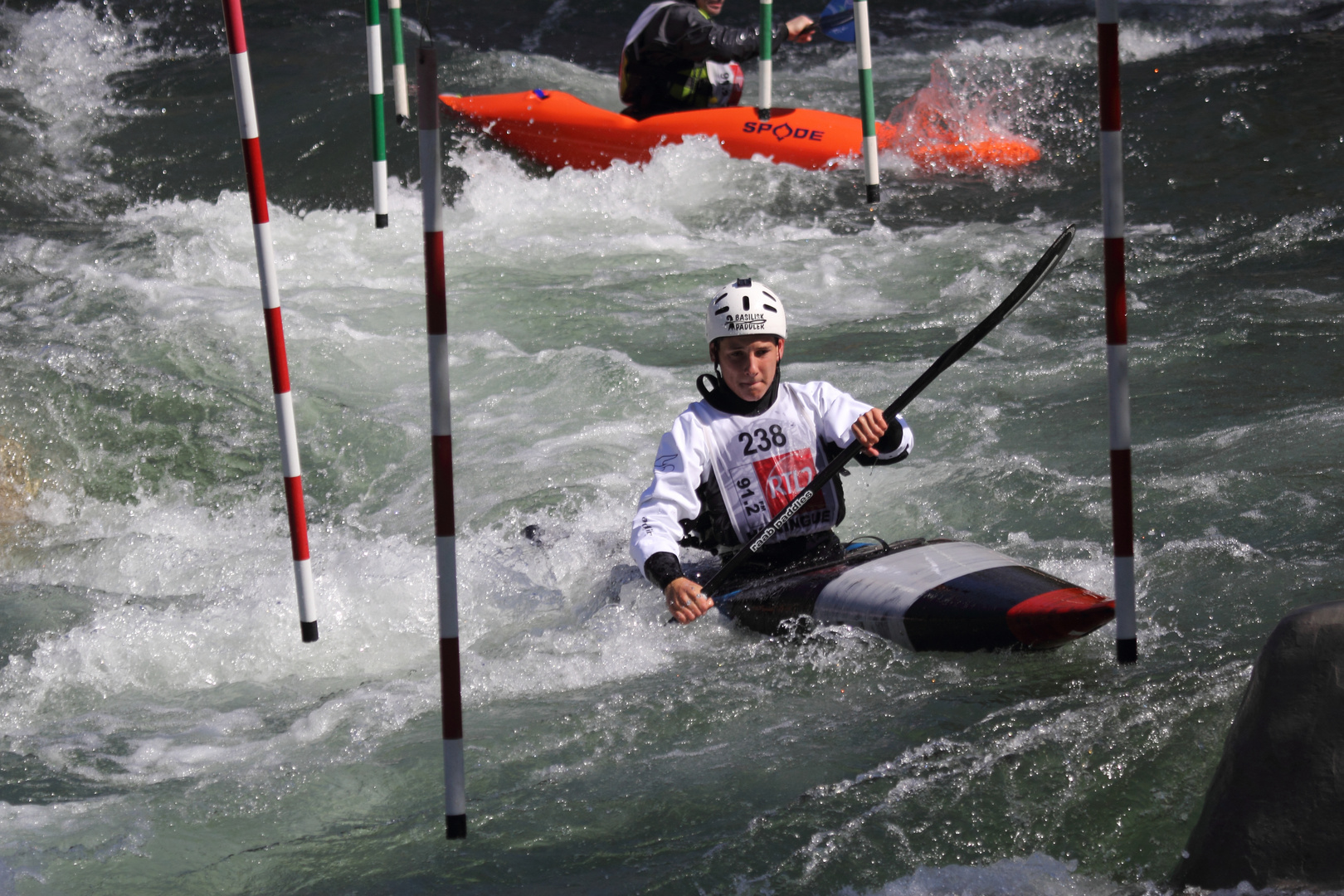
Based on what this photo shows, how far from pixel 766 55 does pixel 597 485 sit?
390cm

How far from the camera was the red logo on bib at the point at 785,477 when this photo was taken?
Answer: 3.97 meters

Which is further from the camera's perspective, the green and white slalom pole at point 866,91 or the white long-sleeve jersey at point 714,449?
the green and white slalom pole at point 866,91

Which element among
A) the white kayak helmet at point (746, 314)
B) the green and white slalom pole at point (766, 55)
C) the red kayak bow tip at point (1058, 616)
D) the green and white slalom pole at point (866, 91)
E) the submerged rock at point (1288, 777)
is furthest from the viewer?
the green and white slalom pole at point (766, 55)

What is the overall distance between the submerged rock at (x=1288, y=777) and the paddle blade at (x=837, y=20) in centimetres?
670

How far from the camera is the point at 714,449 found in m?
3.96

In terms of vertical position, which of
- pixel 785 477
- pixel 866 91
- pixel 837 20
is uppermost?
pixel 837 20

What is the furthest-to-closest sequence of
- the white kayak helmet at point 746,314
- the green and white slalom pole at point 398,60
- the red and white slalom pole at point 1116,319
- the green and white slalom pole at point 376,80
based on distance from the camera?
the green and white slalom pole at point 398,60
the green and white slalom pole at point 376,80
the white kayak helmet at point 746,314
the red and white slalom pole at point 1116,319

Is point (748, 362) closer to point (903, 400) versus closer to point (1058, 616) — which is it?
point (903, 400)

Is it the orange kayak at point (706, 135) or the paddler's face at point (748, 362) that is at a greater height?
the orange kayak at point (706, 135)

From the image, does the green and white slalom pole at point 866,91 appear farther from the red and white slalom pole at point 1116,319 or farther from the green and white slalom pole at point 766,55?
the red and white slalom pole at point 1116,319

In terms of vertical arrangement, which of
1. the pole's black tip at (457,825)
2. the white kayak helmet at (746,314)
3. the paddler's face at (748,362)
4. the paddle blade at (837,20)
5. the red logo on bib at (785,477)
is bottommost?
the pole's black tip at (457,825)

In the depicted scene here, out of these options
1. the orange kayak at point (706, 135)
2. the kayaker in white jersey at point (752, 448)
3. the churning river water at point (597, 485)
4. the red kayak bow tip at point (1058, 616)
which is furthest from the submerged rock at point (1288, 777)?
the orange kayak at point (706, 135)

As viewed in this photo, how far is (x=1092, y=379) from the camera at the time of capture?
20.2 feet

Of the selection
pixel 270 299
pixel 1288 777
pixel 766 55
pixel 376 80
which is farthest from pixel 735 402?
pixel 766 55
